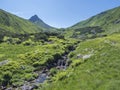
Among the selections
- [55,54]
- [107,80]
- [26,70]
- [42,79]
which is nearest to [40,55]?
[55,54]

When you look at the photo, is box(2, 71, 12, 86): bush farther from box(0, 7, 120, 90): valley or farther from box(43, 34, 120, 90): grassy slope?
box(43, 34, 120, 90): grassy slope

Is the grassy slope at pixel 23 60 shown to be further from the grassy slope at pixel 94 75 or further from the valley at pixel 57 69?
the grassy slope at pixel 94 75

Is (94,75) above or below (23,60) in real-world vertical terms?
below

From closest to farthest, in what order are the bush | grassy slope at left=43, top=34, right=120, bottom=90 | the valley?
grassy slope at left=43, top=34, right=120, bottom=90 → the valley → the bush

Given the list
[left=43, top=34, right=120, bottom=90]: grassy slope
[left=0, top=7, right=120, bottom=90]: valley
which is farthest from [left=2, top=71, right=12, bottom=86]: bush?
[left=43, top=34, right=120, bottom=90]: grassy slope

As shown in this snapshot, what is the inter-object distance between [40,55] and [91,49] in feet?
49.8

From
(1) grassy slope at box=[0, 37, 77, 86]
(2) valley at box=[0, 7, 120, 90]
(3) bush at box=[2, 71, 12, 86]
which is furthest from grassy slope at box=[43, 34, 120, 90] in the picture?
(3) bush at box=[2, 71, 12, 86]

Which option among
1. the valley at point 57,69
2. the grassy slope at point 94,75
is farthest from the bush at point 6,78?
the grassy slope at point 94,75

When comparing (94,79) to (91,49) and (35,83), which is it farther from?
(91,49)

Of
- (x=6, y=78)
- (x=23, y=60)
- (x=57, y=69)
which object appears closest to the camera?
(x=6, y=78)

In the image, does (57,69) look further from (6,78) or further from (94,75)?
(94,75)

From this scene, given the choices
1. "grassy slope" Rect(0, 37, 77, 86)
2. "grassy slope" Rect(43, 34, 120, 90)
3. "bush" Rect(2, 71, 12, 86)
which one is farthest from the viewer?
"grassy slope" Rect(0, 37, 77, 86)

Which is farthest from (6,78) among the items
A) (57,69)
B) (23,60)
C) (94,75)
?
(94,75)

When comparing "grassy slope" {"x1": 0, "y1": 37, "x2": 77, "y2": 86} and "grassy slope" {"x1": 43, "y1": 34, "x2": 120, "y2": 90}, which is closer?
"grassy slope" {"x1": 43, "y1": 34, "x2": 120, "y2": 90}
